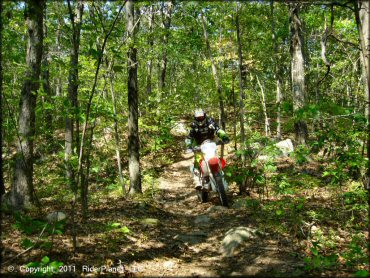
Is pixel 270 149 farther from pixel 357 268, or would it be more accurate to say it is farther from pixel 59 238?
pixel 59 238

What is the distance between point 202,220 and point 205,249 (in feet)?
5.16

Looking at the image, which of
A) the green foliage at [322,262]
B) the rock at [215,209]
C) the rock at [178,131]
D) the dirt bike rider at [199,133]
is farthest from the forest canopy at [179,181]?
the rock at [178,131]

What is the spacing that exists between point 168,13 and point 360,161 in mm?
17111

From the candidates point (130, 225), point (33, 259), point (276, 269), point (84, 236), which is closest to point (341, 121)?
point (276, 269)

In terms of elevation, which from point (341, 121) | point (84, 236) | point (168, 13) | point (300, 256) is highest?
point (168, 13)

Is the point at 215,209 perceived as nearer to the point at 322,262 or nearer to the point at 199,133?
the point at 199,133

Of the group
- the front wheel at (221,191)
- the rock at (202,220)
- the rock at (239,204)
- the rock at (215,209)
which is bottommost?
the rock at (202,220)

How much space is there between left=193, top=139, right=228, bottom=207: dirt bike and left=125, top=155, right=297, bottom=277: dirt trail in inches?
16.5

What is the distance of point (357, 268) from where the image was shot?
371 centimetres

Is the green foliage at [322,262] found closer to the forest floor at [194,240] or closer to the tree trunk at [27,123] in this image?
the forest floor at [194,240]

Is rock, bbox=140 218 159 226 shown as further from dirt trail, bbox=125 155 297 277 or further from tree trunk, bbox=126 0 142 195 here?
tree trunk, bbox=126 0 142 195

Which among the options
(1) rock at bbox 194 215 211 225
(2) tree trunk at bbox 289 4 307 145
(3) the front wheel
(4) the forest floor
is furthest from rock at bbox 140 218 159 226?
(2) tree trunk at bbox 289 4 307 145

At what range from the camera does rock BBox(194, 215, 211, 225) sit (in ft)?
21.4

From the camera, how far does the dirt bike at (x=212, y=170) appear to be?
7.18m
